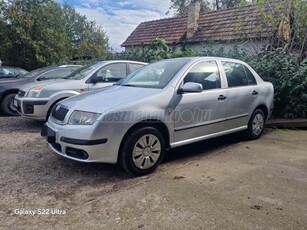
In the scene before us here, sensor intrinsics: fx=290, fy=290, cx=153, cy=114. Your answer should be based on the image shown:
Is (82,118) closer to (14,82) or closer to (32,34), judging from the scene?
(14,82)

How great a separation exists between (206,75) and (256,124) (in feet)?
5.80

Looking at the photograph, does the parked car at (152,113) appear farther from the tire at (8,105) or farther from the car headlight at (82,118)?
the tire at (8,105)

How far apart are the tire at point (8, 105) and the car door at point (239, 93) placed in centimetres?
610

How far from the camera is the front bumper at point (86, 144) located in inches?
144

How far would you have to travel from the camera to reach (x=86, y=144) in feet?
11.9

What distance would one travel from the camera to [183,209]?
3098 millimetres

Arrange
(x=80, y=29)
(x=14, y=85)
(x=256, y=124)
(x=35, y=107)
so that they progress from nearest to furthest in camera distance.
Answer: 1. (x=256, y=124)
2. (x=35, y=107)
3. (x=14, y=85)
4. (x=80, y=29)

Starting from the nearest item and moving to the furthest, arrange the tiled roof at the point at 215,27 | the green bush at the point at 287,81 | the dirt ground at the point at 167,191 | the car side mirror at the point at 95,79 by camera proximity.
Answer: the dirt ground at the point at 167,191 → the car side mirror at the point at 95,79 → the green bush at the point at 287,81 → the tiled roof at the point at 215,27

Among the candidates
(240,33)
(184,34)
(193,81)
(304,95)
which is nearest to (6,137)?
(193,81)

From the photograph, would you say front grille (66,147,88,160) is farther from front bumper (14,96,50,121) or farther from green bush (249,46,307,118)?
green bush (249,46,307,118)

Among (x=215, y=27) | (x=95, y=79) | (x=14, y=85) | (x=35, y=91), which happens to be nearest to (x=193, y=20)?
(x=215, y=27)

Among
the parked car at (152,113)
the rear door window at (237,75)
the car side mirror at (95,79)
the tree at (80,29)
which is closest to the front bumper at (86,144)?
the parked car at (152,113)

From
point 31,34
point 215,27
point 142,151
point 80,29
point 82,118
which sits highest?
point 80,29

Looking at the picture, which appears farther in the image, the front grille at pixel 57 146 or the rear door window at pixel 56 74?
the rear door window at pixel 56 74
